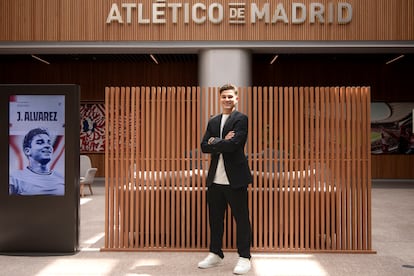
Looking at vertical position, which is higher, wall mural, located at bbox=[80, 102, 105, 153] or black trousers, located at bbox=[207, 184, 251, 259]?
wall mural, located at bbox=[80, 102, 105, 153]

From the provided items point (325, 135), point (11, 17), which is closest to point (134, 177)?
point (325, 135)

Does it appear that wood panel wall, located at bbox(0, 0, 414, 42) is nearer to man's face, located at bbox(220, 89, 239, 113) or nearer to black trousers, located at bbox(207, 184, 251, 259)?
man's face, located at bbox(220, 89, 239, 113)

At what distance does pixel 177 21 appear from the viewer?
539 inches

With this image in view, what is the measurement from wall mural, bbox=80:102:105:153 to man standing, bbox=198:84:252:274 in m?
12.2

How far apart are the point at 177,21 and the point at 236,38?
1.51 metres

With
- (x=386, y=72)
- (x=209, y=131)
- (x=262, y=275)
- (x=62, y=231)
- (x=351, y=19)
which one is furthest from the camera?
(x=386, y=72)

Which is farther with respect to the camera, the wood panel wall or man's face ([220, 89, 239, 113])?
the wood panel wall

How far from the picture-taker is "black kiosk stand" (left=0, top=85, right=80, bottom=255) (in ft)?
20.2

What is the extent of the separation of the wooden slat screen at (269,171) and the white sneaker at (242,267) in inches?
40.6

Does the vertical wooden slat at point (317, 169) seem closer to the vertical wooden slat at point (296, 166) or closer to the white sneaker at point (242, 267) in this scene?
the vertical wooden slat at point (296, 166)

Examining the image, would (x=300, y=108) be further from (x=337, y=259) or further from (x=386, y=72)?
(x=386, y=72)

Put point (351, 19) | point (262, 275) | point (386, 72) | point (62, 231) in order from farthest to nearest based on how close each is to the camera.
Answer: point (386, 72), point (351, 19), point (62, 231), point (262, 275)

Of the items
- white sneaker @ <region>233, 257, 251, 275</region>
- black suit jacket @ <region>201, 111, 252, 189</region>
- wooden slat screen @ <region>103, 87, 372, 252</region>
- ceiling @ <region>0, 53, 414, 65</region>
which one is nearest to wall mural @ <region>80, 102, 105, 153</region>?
ceiling @ <region>0, 53, 414, 65</region>

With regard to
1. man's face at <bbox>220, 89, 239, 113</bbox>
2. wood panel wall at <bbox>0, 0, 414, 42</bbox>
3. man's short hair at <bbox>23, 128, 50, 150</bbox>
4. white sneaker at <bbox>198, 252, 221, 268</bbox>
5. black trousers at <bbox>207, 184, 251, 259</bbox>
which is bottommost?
white sneaker at <bbox>198, 252, 221, 268</bbox>
